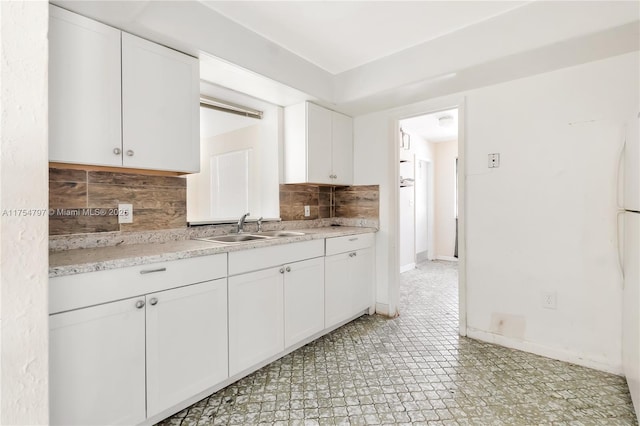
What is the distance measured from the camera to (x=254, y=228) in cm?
274

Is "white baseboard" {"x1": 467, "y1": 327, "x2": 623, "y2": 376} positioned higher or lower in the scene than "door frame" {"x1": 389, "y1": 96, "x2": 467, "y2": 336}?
lower

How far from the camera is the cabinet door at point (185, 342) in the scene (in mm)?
1514

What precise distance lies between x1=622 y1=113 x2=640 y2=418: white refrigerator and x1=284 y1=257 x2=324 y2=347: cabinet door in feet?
6.12

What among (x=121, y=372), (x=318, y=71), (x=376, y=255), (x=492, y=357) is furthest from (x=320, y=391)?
(x=318, y=71)

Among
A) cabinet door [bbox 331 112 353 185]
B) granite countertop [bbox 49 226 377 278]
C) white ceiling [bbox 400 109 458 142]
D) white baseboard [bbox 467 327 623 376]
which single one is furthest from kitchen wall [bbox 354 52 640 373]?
granite countertop [bbox 49 226 377 278]

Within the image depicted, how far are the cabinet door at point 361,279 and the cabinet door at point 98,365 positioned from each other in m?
1.81

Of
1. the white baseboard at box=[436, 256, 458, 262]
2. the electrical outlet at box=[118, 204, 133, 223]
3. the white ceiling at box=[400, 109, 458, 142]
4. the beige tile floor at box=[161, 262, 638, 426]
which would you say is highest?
the white ceiling at box=[400, 109, 458, 142]

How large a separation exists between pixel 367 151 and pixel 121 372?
2728mm

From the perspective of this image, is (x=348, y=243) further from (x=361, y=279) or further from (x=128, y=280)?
(x=128, y=280)

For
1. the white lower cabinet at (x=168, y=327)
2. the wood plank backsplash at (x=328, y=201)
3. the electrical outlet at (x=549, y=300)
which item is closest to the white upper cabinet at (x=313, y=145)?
the wood plank backsplash at (x=328, y=201)

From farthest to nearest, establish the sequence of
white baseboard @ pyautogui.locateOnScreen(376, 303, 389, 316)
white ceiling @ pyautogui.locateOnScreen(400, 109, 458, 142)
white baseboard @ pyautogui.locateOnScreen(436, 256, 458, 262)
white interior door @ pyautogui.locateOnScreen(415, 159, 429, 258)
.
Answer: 1. white baseboard @ pyautogui.locateOnScreen(436, 256, 458, 262)
2. white interior door @ pyautogui.locateOnScreen(415, 159, 429, 258)
3. white ceiling @ pyautogui.locateOnScreen(400, 109, 458, 142)
4. white baseboard @ pyautogui.locateOnScreen(376, 303, 389, 316)

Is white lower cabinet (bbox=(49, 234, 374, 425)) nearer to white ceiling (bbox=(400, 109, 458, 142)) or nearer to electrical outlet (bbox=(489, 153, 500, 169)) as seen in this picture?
electrical outlet (bbox=(489, 153, 500, 169))

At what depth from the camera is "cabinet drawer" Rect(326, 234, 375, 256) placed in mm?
2594

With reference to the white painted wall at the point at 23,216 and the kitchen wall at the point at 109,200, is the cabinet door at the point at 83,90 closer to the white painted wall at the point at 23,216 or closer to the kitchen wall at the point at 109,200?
the kitchen wall at the point at 109,200
